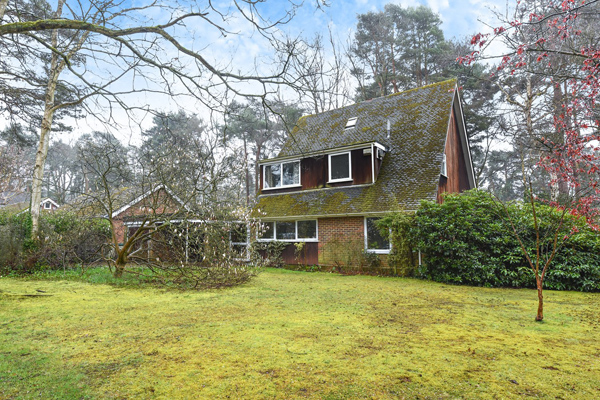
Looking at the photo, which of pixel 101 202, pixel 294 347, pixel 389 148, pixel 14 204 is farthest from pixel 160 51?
pixel 14 204

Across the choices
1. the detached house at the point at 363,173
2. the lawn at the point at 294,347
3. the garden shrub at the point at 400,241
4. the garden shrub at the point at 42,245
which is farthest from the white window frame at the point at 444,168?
the garden shrub at the point at 42,245

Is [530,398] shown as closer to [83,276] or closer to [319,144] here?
[83,276]

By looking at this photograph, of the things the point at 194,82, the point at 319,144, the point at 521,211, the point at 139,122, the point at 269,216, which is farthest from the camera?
the point at 319,144

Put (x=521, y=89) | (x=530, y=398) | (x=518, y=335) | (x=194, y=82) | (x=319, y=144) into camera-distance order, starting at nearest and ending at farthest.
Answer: (x=530, y=398) → (x=518, y=335) → (x=194, y=82) → (x=319, y=144) → (x=521, y=89)

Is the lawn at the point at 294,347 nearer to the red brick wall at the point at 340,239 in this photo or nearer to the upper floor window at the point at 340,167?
the red brick wall at the point at 340,239

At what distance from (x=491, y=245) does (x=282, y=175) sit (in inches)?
385

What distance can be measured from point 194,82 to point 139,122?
1356 mm

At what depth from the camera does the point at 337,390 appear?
2.91m

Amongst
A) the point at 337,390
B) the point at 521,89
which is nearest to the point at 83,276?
the point at 337,390

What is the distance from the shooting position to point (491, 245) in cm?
997

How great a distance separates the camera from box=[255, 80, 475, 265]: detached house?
1295 cm

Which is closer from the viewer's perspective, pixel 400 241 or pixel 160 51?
pixel 160 51

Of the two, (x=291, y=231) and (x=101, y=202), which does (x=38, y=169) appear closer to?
(x=101, y=202)

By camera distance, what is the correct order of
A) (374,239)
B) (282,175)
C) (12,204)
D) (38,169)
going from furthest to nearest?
(12,204), (282,175), (374,239), (38,169)
